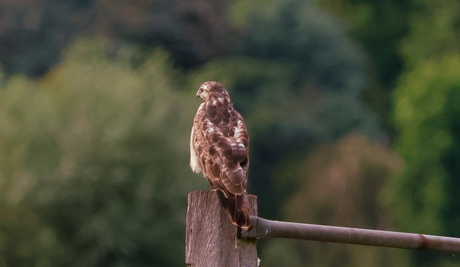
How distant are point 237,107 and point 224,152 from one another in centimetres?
4261

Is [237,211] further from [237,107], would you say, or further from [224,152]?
[237,107]

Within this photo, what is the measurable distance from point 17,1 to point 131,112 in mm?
19135

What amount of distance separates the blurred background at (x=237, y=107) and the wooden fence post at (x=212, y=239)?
22.8 meters

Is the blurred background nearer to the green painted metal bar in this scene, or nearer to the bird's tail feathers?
the green painted metal bar

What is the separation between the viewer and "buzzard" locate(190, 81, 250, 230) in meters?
5.23

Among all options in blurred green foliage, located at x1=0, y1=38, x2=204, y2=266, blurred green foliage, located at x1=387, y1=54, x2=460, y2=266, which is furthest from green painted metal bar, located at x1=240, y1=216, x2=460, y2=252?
blurred green foliage, located at x1=387, y1=54, x2=460, y2=266

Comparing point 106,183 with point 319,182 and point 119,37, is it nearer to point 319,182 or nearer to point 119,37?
point 319,182

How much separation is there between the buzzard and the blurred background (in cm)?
2118

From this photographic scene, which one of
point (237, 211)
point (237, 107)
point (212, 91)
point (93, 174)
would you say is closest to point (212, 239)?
point (237, 211)

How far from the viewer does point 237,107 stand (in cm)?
4875

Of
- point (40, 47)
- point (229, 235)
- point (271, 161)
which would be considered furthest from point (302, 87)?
point (229, 235)

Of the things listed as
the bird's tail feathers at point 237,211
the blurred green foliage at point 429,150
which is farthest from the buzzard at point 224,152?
the blurred green foliage at point 429,150

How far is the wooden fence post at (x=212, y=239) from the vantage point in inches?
199

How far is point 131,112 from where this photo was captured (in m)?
32.3
